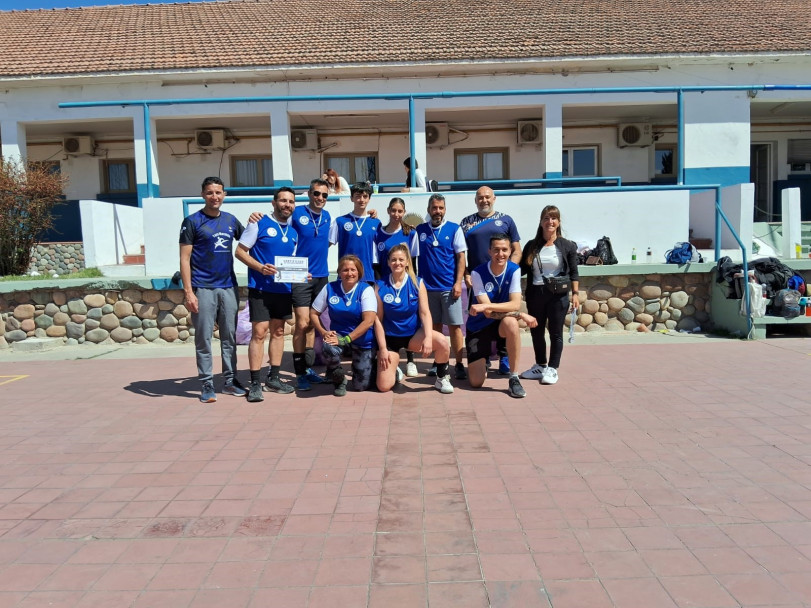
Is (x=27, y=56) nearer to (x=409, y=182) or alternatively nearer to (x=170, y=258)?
(x=170, y=258)

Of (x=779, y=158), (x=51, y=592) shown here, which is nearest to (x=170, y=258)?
(x=51, y=592)

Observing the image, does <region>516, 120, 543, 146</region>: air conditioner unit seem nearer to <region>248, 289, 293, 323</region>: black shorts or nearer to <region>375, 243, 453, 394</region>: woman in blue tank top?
<region>375, 243, 453, 394</region>: woman in blue tank top

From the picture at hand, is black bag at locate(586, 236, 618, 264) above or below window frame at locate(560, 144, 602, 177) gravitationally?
below

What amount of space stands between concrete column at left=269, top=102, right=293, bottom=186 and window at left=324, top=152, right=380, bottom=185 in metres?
2.11

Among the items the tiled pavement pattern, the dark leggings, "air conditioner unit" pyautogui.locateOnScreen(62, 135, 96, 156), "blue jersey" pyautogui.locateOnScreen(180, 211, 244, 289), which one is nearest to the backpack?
the tiled pavement pattern

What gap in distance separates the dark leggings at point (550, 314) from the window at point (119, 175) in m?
13.3

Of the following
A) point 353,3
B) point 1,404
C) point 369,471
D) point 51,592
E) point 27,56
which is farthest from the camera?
point 353,3

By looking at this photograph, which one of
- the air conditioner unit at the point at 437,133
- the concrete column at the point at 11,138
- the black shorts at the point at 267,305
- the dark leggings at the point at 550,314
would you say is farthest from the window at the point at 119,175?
the dark leggings at the point at 550,314

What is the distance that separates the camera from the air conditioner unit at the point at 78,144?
51.0 feet

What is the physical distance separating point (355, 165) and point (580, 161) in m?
5.81

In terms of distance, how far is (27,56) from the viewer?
47.8 ft

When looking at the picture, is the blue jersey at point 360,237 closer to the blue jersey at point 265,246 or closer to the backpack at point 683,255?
the blue jersey at point 265,246

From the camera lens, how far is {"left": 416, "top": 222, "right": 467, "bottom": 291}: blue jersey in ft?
20.9

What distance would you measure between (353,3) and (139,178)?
8708 mm
